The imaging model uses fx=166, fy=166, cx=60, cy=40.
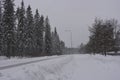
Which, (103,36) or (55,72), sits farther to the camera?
(103,36)

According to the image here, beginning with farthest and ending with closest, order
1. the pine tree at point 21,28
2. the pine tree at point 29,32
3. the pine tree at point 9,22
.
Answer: the pine tree at point 29,32 → the pine tree at point 21,28 → the pine tree at point 9,22

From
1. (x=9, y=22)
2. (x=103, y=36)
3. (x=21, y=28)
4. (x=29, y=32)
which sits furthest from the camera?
(x=29, y=32)

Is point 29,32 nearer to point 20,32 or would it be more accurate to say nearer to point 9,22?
point 20,32

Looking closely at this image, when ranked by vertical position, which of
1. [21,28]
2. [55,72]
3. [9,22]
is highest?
[9,22]

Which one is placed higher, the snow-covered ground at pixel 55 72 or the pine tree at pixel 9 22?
the pine tree at pixel 9 22

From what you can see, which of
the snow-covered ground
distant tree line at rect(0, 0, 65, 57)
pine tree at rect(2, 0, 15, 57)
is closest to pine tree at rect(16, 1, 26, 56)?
distant tree line at rect(0, 0, 65, 57)

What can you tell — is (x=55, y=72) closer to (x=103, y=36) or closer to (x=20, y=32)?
(x=103, y=36)

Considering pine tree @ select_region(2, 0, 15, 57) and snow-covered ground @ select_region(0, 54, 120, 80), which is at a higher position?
pine tree @ select_region(2, 0, 15, 57)

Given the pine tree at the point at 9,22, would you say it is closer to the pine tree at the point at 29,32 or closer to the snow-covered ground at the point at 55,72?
the pine tree at the point at 29,32

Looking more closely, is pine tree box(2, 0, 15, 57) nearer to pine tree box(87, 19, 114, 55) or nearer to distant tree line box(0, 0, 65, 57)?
distant tree line box(0, 0, 65, 57)

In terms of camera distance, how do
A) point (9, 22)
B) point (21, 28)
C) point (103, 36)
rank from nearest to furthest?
point (9, 22), point (103, 36), point (21, 28)

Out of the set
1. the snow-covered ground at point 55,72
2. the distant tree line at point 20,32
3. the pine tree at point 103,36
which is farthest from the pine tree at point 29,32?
the snow-covered ground at point 55,72

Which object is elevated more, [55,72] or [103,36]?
[103,36]

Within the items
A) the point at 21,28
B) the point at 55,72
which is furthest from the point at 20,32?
the point at 55,72
